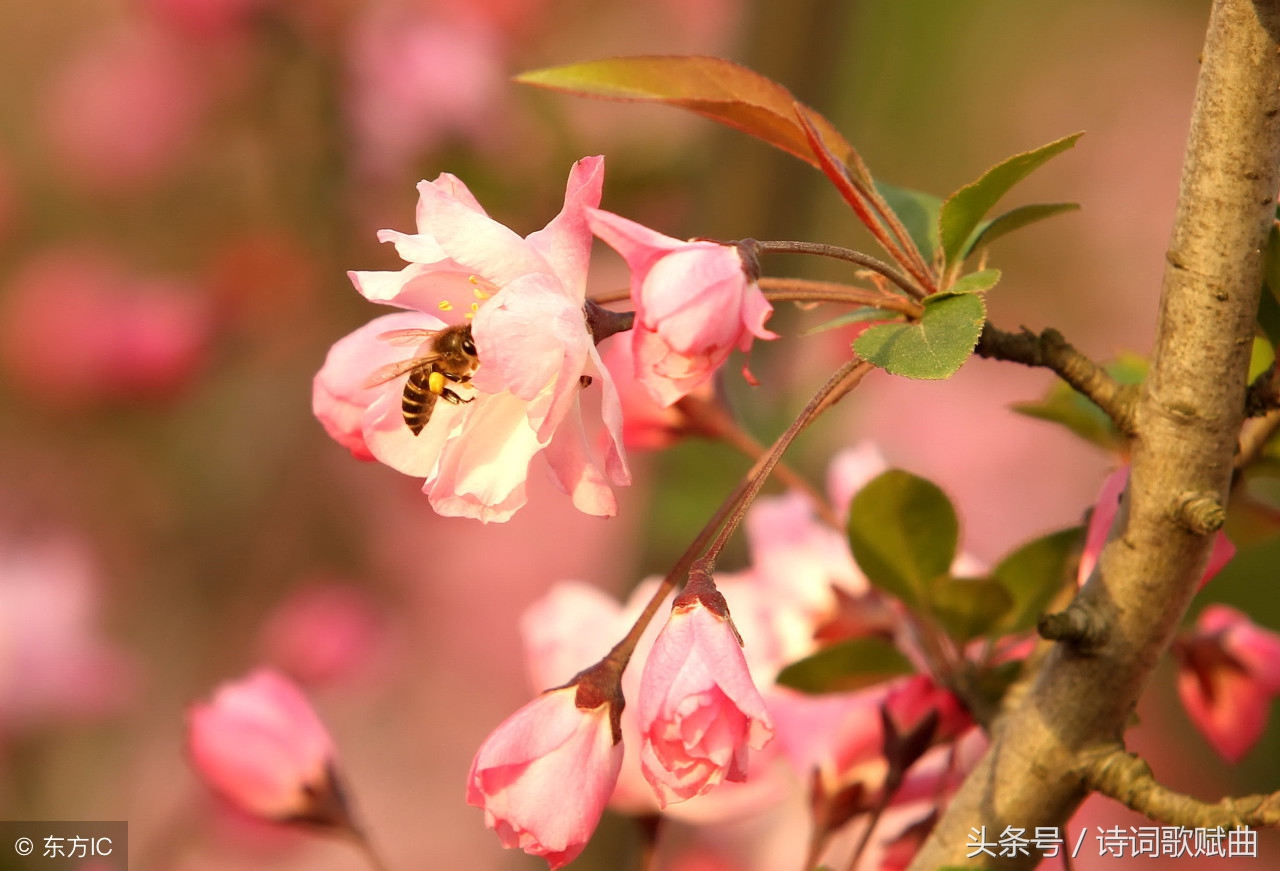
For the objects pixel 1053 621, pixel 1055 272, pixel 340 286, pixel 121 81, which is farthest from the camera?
pixel 1055 272

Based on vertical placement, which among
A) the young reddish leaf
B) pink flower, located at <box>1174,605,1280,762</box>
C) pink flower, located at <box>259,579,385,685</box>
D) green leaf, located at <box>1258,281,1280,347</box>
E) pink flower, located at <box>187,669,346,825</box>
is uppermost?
the young reddish leaf

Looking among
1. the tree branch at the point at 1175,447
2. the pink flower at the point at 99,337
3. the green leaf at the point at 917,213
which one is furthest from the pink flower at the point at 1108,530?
the pink flower at the point at 99,337

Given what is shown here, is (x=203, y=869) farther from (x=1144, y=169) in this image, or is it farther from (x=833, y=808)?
(x=1144, y=169)

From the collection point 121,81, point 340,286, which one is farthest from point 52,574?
point 121,81

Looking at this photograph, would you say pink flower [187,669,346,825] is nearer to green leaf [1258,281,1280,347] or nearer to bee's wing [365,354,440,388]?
bee's wing [365,354,440,388]

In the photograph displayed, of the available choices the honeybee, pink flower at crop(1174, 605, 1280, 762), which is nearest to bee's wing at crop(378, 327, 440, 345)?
the honeybee

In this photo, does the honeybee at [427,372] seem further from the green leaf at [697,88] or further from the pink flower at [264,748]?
the pink flower at [264,748]
